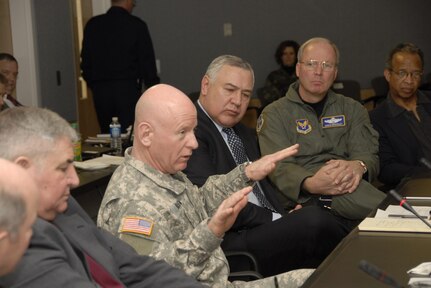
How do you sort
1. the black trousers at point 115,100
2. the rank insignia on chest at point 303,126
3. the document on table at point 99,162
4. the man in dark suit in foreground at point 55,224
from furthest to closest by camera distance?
1. the black trousers at point 115,100
2. the document on table at point 99,162
3. the rank insignia on chest at point 303,126
4. the man in dark suit in foreground at point 55,224

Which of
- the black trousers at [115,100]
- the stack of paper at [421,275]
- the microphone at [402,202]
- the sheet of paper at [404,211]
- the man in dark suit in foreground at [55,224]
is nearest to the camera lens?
the man in dark suit in foreground at [55,224]

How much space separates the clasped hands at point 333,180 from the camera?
3.71 metres

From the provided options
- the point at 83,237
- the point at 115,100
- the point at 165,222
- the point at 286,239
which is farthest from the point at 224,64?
the point at 115,100

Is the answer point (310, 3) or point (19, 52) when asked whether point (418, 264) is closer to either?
point (19, 52)

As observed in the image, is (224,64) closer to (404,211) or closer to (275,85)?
(404,211)

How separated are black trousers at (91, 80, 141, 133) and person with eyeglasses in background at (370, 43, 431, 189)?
3538 mm

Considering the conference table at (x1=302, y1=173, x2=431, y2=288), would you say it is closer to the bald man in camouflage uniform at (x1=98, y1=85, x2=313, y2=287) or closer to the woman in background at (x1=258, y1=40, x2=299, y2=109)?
the bald man in camouflage uniform at (x1=98, y1=85, x2=313, y2=287)

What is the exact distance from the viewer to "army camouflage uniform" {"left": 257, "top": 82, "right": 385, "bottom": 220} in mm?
3760

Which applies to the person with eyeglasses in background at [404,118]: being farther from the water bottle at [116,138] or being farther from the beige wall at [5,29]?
the beige wall at [5,29]

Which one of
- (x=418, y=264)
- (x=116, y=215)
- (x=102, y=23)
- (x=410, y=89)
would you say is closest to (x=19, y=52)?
(x=102, y=23)

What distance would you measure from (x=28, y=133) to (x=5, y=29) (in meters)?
6.08

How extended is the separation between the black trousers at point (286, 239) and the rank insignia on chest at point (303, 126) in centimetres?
77

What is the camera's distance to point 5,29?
302 inches

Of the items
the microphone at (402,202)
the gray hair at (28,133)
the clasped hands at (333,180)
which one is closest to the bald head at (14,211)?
the gray hair at (28,133)
